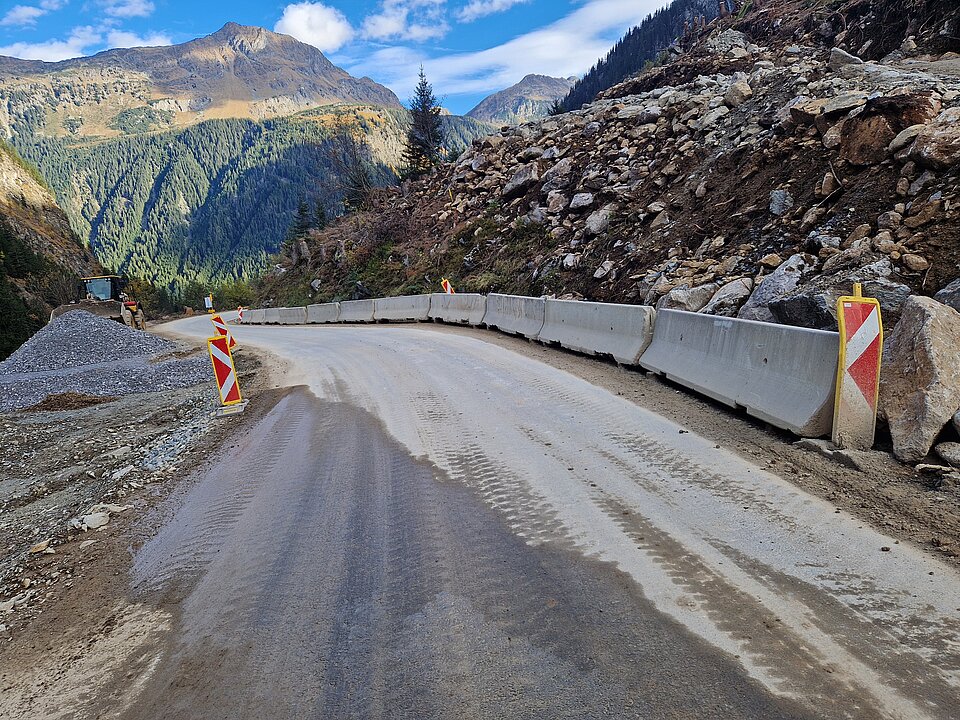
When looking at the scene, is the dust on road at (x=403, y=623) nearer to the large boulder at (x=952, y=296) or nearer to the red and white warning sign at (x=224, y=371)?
the red and white warning sign at (x=224, y=371)

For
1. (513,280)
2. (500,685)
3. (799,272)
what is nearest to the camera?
(500,685)

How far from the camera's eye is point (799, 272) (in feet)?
27.4

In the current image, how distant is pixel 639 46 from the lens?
8356 centimetres

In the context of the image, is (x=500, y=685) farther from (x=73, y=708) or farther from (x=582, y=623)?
(x=73, y=708)

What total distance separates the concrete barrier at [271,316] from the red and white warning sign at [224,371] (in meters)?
23.5

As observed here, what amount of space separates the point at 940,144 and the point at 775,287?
3.54m

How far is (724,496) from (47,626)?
4.61 meters

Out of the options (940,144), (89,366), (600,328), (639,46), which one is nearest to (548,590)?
(600,328)

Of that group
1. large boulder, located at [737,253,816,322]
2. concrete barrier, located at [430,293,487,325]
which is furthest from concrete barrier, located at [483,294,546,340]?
large boulder, located at [737,253,816,322]

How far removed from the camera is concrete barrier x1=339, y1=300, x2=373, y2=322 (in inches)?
860

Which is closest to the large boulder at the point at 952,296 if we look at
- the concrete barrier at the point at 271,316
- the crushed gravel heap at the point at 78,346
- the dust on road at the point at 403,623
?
the dust on road at the point at 403,623

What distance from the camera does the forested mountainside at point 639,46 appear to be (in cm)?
7719

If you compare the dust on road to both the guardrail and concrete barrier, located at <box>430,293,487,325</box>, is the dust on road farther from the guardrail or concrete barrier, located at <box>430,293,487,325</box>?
concrete barrier, located at <box>430,293,487,325</box>

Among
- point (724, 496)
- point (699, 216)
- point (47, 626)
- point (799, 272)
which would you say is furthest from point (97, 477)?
point (699, 216)
